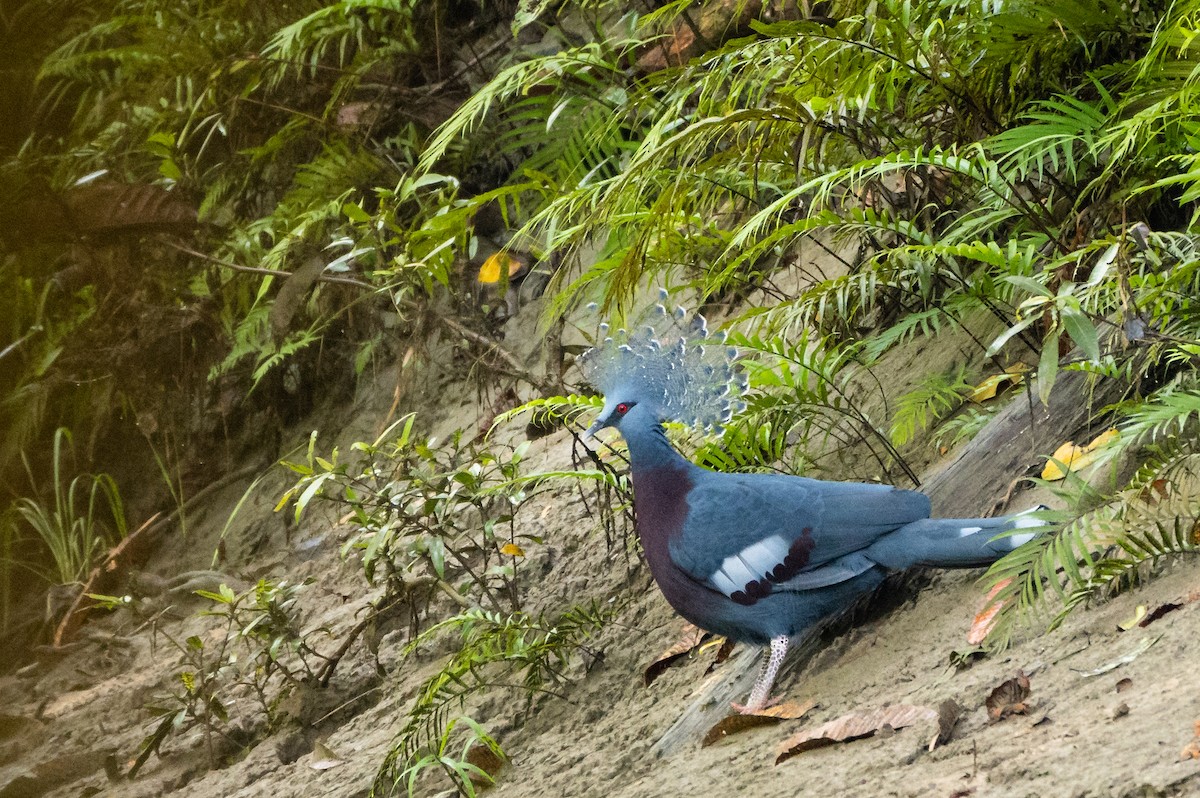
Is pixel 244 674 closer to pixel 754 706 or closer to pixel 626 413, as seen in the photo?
pixel 626 413

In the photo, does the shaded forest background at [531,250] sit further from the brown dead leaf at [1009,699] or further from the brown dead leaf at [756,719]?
the brown dead leaf at [756,719]

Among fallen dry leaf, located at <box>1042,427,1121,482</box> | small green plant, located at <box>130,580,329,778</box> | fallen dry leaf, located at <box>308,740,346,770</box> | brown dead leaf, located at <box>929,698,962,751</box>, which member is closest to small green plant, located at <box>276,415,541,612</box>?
small green plant, located at <box>130,580,329,778</box>

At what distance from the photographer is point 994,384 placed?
3281mm

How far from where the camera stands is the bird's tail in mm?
2426

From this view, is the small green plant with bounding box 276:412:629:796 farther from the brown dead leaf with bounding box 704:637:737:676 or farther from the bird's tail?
the bird's tail

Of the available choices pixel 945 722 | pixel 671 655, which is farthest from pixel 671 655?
pixel 945 722

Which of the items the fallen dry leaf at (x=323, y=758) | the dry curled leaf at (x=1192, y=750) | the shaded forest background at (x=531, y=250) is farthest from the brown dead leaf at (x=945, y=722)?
the fallen dry leaf at (x=323, y=758)

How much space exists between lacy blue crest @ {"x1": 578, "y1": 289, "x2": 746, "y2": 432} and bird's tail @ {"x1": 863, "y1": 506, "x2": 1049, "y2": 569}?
2.15 ft

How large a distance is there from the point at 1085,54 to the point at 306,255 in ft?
12.4

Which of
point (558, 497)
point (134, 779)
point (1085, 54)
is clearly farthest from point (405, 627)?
point (1085, 54)

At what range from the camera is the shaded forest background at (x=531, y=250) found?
2.83 m

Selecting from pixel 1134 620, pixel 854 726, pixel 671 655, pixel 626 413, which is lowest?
pixel 671 655

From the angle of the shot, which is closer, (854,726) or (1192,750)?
(1192,750)

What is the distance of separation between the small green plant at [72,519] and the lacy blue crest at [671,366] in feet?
11.8
